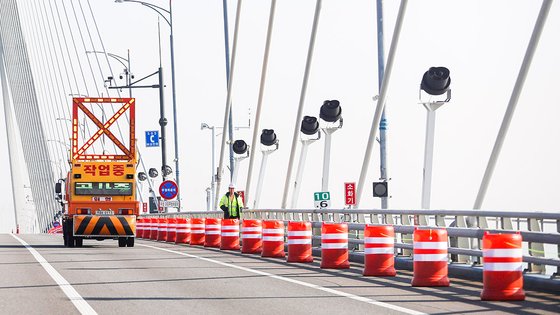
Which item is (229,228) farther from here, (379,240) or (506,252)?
(506,252)

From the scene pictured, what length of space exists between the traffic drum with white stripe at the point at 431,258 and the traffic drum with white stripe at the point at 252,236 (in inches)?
448

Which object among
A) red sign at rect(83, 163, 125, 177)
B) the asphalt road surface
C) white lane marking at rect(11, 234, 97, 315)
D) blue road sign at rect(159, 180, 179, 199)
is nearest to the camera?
white lane marking at rect(11, 234, 97, 315)

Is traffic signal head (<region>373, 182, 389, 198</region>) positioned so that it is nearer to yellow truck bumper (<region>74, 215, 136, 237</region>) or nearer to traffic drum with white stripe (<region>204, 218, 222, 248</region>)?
traffic drum with white stripe (<region>204, 218, 222, 248</region>)

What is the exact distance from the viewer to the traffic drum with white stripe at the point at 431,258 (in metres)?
16.8

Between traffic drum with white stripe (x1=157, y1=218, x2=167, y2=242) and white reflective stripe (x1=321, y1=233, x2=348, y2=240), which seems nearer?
white reflective stripe (x1=321, y1=233, x2=348, y2=240)

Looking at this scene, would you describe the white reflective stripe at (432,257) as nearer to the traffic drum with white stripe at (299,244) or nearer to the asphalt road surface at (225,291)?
the asphalt road surface at (225,291)

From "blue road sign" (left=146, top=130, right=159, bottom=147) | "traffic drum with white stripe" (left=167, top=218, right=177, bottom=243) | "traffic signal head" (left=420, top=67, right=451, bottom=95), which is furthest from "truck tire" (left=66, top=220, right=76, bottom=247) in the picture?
"blue road sign" (left=146, top=130, right=159, bottom=147)

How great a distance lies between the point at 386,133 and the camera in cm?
3244

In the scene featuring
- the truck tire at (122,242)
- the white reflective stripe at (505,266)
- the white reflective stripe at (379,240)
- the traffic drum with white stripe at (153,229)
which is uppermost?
the white reflective stripe at (505,266)

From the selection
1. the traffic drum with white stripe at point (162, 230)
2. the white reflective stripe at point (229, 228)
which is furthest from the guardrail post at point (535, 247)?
the traffic drum with white stripe at point (162, 230)

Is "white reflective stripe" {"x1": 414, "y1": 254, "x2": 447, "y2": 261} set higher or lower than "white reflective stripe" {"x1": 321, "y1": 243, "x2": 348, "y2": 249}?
higher

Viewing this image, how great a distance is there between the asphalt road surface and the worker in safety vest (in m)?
7.77

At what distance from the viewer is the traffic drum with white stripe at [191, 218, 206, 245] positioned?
3541cm

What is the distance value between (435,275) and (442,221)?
349 centimetres
